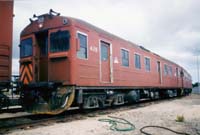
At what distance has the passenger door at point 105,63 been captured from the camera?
10.9 metres

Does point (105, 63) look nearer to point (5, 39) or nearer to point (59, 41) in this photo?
point (59, 41)

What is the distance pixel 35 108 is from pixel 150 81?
9.58 m

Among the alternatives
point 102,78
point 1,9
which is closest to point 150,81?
point 102,78

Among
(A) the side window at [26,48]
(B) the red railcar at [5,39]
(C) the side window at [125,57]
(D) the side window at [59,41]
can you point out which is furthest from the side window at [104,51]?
(B) the red railcar at [5,39]

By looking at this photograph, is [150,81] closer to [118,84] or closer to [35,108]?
[118,84]

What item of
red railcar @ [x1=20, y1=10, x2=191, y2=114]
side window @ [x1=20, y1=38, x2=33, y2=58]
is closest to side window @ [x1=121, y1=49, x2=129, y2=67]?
red railcar @ [x1=20, y1=10, x2=191, y2=114]

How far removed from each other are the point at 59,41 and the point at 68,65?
1.11 m

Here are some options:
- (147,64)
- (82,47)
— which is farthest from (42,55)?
(147,64)

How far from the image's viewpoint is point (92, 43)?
10.2m

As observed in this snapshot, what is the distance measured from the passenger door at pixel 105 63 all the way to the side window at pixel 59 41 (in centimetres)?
217

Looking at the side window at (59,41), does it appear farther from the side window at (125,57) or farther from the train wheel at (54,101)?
the side window at (125,57)

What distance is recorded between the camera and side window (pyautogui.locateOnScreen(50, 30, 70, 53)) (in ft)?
30.3

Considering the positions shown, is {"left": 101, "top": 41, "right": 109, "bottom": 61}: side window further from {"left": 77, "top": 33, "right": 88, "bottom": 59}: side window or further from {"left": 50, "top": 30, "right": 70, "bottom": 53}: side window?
{"left": 50, "top": 30, "right": 70, "bottom": 53}: side window

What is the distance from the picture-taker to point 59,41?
9445mm
